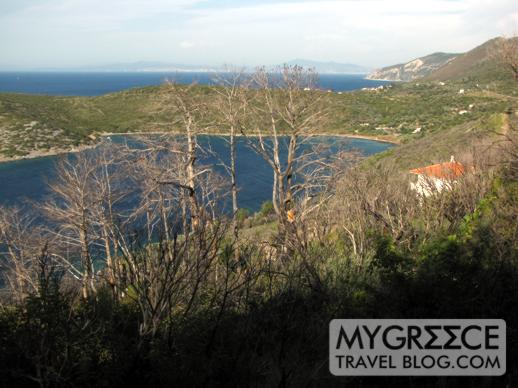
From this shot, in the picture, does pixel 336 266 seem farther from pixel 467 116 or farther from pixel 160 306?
pixel 467 116

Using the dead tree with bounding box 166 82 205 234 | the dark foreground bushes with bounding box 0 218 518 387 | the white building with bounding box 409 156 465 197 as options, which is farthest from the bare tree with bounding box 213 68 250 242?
the white building with bounding box 409 156 465 197

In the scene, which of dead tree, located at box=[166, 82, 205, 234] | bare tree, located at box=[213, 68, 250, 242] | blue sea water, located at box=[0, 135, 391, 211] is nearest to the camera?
dead tree, located at box=[166, 82, 205, 234]

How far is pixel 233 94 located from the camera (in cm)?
1153

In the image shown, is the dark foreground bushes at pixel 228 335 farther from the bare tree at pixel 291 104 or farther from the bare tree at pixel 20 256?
the bare tree at pixel 20 256

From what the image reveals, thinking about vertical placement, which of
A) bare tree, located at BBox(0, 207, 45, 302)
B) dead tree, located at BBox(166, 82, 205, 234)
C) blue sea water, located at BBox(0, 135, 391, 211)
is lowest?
blue sea water, located at BBox(0, 135, 391, 211)

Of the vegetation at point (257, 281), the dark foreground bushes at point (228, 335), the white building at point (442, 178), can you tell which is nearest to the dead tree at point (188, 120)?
the vegetation at point (257, 281)

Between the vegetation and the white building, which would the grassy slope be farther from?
the vegetation

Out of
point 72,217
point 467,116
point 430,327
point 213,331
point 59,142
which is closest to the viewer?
point 213,331

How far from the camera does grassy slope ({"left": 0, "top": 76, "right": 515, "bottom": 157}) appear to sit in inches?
2165

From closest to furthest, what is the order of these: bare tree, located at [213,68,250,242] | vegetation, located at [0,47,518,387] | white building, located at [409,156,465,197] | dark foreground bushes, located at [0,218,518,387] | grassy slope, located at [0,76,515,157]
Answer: dark foreground bushes, located at [0,218,518,387], vegetation, located at [0,47,518,387], bare tree, located at [213,68,250,242], white building, located at [409,156,465,197], grassy slope, located at [0,76,515,157]

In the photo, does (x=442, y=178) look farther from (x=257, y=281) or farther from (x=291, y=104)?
(x=257, y=281)

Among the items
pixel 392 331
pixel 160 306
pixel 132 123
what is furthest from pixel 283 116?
pixel 132 123

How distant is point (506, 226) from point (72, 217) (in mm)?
12289

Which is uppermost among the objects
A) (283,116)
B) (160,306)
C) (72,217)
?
(283,116)
